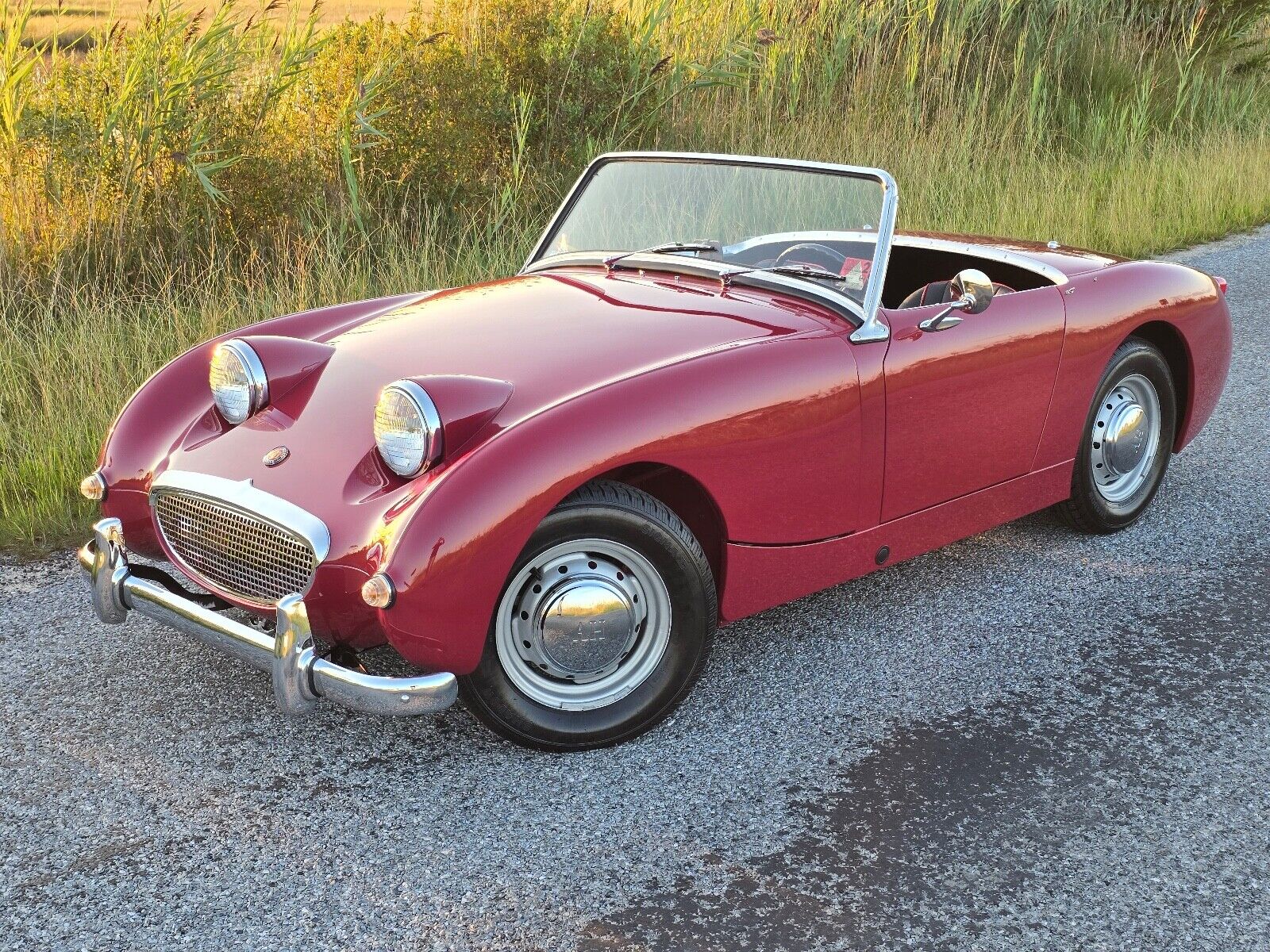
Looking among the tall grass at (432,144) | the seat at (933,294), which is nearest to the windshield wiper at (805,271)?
the seat at (933,294)

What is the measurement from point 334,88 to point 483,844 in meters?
5.51

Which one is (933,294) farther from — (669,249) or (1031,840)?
(1031,840)

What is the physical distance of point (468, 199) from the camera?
7.44 meters

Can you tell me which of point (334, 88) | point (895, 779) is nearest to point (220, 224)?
point (334, 88)

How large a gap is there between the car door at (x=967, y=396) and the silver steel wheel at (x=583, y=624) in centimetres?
81

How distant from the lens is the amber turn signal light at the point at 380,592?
8.64 feet

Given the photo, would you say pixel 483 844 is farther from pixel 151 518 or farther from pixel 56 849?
pixel 151 518

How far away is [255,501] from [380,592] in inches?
17.9

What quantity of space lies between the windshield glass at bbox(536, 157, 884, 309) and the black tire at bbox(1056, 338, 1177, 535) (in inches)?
40.5

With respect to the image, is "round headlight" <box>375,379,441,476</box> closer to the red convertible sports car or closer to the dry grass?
the red convertible sports car

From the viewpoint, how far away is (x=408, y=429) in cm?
282

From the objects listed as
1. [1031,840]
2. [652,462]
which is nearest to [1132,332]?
[652,462]

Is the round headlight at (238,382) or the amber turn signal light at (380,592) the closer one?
the amber turn signal light at (380,592)

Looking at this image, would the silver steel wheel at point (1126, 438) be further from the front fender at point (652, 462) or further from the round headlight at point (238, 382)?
the round headlight at point (238, 382)
